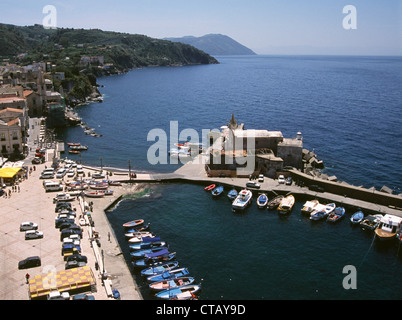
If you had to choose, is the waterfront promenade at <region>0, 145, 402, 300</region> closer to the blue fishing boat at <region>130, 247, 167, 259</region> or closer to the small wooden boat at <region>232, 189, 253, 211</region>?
the blue fishing boat at <region>130, 247, 167, 259</region>

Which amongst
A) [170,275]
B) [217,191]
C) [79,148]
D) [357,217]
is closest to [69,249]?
[170,275]

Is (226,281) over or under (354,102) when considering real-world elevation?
under

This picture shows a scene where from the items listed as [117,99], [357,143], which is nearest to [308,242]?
[357,143]

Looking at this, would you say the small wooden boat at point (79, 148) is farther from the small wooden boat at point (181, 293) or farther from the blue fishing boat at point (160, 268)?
the small wooden boat at point (181, 293)

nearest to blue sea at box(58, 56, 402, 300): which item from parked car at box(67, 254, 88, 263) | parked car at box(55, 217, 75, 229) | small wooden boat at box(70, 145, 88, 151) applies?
small wooden boat at box(70, 145, 88, 151)

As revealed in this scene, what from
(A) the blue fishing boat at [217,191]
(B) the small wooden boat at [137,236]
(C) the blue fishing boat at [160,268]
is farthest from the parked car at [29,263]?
(A) the blue fishing boat at [217,191]

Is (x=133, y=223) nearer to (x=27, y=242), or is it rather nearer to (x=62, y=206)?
(x=62, y=206)

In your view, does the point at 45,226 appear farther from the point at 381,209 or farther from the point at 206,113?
the point at 206,113
